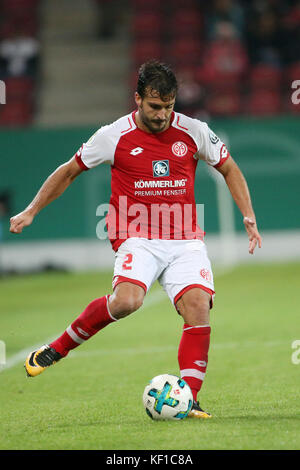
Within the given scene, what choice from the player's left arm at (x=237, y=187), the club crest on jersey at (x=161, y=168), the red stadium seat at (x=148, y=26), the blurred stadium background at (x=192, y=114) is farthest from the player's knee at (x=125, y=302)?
the red stadium seat at (x=148, y=26)

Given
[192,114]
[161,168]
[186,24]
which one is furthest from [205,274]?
[186,24]

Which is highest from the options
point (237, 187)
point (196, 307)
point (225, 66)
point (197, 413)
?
point (225, 66)

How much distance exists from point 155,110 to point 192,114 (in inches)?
479

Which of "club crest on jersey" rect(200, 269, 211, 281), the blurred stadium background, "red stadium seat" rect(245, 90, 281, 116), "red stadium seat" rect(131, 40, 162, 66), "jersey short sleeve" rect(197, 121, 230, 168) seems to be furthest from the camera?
"red stadium seat" rect(131, 40, 162, 66)

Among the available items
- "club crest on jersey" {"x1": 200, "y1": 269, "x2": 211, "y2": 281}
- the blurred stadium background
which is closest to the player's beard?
"club crest on jersey" {"x1": 200, "y1": 269, "x2": 211, "y2": 281}

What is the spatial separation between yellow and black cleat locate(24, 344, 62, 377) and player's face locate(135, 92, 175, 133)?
1.55 m

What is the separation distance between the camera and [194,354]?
5406mm

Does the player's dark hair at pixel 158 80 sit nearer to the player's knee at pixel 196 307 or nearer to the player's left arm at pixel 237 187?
the player's left arm at pixel 237 187

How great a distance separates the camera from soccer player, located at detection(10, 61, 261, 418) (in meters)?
5.42

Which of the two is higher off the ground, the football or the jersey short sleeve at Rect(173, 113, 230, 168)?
the jersey short sleeve at Rect(173, 113, 230, 168)

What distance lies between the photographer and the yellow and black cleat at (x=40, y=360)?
18.5 feet

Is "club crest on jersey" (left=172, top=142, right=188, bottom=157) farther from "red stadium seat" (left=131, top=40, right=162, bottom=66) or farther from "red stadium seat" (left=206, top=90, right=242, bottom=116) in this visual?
"red stadium seat" (left=131, top=40, right=162, bottom=66)

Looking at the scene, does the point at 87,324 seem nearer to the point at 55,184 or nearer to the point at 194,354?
the point at 194,354

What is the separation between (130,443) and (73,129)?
557 inches
